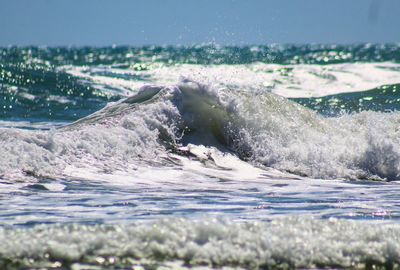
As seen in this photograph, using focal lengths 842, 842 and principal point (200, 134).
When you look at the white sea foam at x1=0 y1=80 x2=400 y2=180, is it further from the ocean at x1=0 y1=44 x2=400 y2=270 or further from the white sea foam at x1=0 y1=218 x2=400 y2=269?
the white sea foam at x1=0 y1=218 x2=400 y2=269

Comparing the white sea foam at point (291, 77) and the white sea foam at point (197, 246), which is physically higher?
the white sea foam at point (197, 246)

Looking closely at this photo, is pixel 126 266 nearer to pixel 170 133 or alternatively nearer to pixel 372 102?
pixel 170 133

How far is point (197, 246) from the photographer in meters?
4.38

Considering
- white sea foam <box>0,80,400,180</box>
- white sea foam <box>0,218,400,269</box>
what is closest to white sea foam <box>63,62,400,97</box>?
white sea foam <box>0,80,400,180</box>

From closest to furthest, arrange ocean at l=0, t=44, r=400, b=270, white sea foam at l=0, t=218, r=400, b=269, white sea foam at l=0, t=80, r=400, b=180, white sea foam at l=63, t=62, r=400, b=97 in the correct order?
white sea foam at l=0, t=218, r=400, b=269 → ocean at l=0, t=44, r=400, b=270 → white sea foam at l=0, t=80, r=400, b=180 → white sea foam at l=63, t=62, r=400, b=97

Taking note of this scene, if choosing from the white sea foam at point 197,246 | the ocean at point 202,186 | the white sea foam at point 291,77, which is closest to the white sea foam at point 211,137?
the ocean at point 202,186

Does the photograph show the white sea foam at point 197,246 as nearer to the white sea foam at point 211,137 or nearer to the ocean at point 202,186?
the ocean at point 202,186

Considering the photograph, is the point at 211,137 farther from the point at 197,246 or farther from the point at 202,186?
the point at 197,246

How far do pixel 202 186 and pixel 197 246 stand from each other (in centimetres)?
330

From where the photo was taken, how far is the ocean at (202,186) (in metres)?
4.35

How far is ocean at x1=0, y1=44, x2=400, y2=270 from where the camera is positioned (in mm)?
4352

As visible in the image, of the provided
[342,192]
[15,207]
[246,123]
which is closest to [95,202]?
[15,207]

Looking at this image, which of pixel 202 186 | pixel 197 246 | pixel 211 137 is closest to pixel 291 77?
pixel 211 137

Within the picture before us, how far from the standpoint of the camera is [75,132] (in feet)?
29.2
